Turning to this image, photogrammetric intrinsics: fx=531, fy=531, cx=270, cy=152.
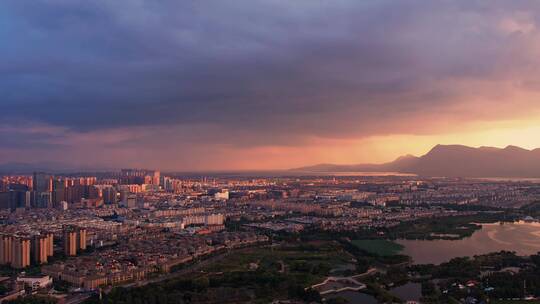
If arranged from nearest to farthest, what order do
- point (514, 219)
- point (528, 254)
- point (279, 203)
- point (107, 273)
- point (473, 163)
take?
point (107, 273) → point (528, 254) → point (514, 219) → point (279, 203) → point (473, 163)

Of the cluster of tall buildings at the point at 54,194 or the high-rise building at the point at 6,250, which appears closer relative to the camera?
the high-rise building at the point at 6,250

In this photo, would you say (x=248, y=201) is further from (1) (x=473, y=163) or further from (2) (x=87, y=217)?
(1) (x=473, y=163)

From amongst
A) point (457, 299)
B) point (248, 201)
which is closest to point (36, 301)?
point (457, 299)

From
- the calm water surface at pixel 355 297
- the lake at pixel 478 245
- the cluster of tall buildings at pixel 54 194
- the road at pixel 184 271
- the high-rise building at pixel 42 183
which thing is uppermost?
the high-rise building at pixel 42 183

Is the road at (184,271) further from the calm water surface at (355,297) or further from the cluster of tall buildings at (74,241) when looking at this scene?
the cluster of tall buildings at (74,241)

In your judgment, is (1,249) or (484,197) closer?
→ (1,249)

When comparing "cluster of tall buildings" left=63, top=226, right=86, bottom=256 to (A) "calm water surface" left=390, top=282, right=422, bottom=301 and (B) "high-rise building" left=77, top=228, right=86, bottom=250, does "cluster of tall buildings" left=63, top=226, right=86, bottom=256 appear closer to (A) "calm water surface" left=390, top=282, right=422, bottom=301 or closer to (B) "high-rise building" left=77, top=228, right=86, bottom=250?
(B) "high-rise building" left=77, top=228, right=86, bottom=250

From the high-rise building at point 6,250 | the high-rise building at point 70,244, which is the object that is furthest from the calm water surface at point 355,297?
the high-rise building at point 6,250
